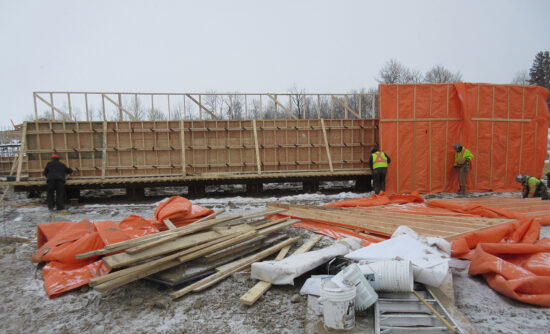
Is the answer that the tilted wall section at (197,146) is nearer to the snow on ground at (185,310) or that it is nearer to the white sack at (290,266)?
the snow on ground at (185,310)

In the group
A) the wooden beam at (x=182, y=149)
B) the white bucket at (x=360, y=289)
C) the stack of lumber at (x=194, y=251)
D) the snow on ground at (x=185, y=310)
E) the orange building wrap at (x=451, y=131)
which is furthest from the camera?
the wooden beam at (x=182, y=149)

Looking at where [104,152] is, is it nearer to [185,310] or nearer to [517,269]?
[185,310]

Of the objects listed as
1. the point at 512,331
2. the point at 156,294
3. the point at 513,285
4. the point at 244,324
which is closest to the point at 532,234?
the point at 513,285

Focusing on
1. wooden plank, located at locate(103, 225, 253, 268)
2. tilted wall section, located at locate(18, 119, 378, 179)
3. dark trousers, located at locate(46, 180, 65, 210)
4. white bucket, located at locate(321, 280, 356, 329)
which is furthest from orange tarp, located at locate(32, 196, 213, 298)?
tilted wall section, located at locate(18, 119, 378, 179)

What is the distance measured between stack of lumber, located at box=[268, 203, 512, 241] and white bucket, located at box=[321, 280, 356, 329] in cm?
291

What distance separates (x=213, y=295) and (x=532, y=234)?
4767 mm

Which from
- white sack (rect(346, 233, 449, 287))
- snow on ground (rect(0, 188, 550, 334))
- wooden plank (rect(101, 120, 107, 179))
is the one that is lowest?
snow on ground (rect(0, 188, 550, 334))

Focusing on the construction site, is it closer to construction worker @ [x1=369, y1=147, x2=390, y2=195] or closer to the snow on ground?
the snow on ground

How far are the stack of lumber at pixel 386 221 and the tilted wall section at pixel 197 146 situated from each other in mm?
4772

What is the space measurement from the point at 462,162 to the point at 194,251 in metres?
9.81

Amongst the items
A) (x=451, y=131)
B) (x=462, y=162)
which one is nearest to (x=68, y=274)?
(x=462, y=162)

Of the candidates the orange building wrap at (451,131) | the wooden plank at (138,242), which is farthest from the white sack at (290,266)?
the orange building wrap at (451,131)

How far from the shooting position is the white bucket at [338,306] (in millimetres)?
2862

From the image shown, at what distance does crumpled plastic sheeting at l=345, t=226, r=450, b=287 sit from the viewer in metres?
3.55
